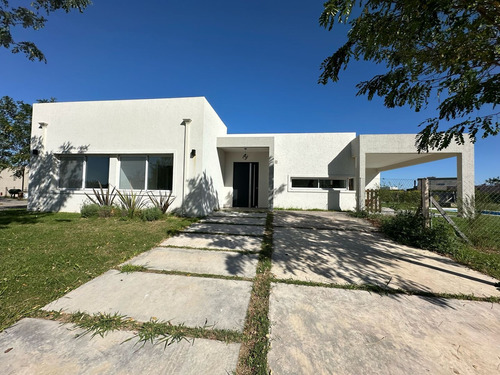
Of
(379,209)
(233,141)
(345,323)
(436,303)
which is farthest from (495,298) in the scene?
(233,141)

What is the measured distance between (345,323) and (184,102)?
7.98 metres

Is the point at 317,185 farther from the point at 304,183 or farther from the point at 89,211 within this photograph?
the point at 89,211

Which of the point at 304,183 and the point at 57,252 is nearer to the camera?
the point at 57,252

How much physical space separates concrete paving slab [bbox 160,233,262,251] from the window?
6.53 m

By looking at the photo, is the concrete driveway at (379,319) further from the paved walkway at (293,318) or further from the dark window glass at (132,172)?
the dark window glass at (132,172)

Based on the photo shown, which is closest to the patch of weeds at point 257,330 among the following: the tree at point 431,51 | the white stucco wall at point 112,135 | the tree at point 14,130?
the tree at point 431,51

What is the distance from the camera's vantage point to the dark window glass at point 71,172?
8.01 metres

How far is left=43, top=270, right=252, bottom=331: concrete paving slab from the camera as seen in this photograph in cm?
190

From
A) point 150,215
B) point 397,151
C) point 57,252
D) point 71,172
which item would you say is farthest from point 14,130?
point 397,151

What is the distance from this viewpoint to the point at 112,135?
7668 millimetres

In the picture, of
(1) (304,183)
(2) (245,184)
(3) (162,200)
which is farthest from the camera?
(1) (304,183)

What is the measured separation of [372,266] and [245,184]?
754 centimetres

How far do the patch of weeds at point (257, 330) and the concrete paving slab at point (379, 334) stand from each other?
0.07 metres

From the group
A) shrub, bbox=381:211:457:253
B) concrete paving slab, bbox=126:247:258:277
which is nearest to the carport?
shrub, bbox=381:211:457:253
